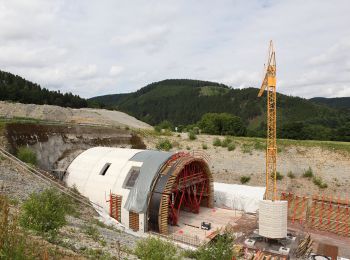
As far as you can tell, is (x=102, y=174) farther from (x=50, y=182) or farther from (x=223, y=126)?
(x=223, y=126)

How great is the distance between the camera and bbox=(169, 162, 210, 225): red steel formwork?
30.4 metres

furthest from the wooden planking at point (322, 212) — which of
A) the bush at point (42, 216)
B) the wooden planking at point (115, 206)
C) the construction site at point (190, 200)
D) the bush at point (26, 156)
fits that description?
the bush at point (26, 156)

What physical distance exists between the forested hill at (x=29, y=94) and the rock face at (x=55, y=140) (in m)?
52.3

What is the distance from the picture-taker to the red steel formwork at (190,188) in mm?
30425

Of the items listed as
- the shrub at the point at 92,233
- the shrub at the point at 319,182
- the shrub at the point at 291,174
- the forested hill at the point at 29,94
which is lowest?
the shrub at the point at 92,233

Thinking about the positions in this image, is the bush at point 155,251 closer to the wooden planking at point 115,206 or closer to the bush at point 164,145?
the wooden planking at point 115,206

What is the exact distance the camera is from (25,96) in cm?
9456

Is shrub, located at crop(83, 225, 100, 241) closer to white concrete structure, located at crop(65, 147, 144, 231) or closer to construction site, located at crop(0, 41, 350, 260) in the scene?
construction site, located at crop(0, 41, 350, 260)

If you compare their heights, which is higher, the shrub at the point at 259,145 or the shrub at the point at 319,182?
the shrub at the point at 259,145

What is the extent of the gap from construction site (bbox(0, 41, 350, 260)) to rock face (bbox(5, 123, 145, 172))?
124mm

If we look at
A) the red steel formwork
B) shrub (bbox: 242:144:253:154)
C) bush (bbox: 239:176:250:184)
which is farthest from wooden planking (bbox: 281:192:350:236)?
shrub (bbox: 242:144:253:154)

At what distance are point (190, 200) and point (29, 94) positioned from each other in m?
80.1

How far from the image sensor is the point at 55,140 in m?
41.9

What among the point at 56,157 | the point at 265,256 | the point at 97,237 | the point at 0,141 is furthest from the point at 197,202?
the point at 0,141
